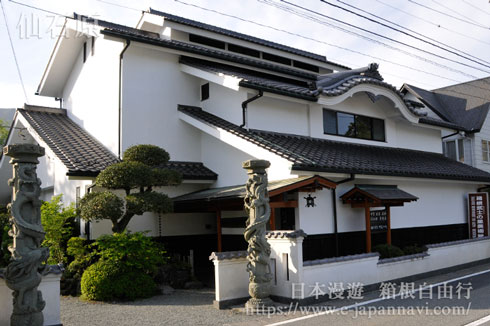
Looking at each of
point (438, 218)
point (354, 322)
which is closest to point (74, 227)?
point (354, 322)

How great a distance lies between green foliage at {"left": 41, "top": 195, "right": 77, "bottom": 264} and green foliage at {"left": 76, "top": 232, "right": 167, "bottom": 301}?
1.96 meters

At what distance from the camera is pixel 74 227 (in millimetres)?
13219

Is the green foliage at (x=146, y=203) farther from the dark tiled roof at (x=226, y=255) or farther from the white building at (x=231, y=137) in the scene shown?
the dark tiled roof at (x=226, y=255)

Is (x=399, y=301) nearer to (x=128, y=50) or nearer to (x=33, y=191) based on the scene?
(x=33, y=191)

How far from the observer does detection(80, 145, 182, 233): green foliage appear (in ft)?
35.1

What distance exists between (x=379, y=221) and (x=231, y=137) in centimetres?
534

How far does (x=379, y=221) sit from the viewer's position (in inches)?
542

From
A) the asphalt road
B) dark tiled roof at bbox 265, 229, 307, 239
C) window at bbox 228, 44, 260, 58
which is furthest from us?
window at bbox 228, 44, 260, 58

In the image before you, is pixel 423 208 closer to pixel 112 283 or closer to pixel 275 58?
pixel 275 58

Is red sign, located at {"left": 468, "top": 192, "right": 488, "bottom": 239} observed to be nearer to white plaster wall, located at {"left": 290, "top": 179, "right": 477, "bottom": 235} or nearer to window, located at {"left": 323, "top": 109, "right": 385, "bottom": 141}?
white plaster wall, located at {"left": 290, "top": 179, "right": 477, "bottom": 235}

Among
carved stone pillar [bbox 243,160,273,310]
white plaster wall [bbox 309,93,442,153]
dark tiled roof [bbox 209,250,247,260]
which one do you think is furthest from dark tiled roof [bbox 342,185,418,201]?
dark tiled roof [bbox 209,250,247,260]

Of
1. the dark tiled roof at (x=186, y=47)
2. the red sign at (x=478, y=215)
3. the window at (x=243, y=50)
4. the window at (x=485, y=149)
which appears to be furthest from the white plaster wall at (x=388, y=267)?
the window at (x=243, y=50)

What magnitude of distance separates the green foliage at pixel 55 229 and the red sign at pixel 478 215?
1501 centimetres

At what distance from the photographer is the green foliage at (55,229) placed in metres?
12.1
